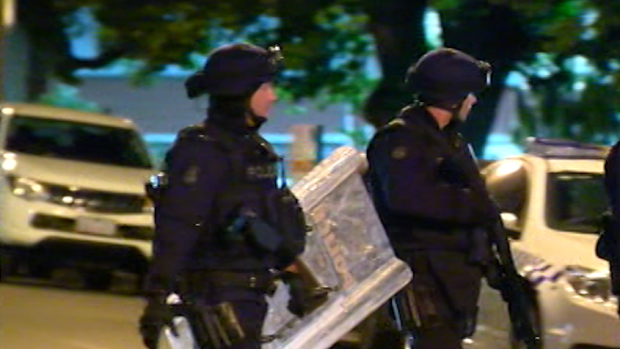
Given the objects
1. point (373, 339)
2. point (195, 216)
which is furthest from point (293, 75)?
point (195, 216)

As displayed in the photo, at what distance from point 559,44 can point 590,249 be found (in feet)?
16.6

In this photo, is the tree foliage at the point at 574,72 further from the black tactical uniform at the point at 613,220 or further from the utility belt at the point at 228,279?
the utility belt at the point at 228,279

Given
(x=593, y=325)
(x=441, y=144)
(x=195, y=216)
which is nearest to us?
(x=195, y=216)

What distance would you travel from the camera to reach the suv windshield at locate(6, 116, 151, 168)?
52.3 ft

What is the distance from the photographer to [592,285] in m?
9.89

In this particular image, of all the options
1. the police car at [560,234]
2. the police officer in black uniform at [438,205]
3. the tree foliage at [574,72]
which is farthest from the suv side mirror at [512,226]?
the tree foliage at [574,72]

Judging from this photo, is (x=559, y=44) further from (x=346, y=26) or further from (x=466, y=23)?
(x=346, y=26)

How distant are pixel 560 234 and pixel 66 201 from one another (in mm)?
5981

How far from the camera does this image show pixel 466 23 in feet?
54.2

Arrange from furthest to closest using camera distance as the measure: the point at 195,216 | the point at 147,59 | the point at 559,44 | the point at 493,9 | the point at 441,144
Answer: the point at 147,59, the point at 493,9, the point at 559,44, the point at 441,144, the point at 195,216

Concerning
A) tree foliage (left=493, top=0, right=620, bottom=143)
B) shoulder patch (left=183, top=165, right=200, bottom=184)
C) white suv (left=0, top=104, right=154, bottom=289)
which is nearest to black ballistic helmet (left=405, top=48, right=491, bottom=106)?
shoulder patch (left=183, top=165, right=200, bottom=184)

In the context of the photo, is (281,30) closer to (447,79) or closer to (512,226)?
(512,226)

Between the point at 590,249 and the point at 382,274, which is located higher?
the point at 382,274

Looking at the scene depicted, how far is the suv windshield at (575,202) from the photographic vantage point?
420 inches
